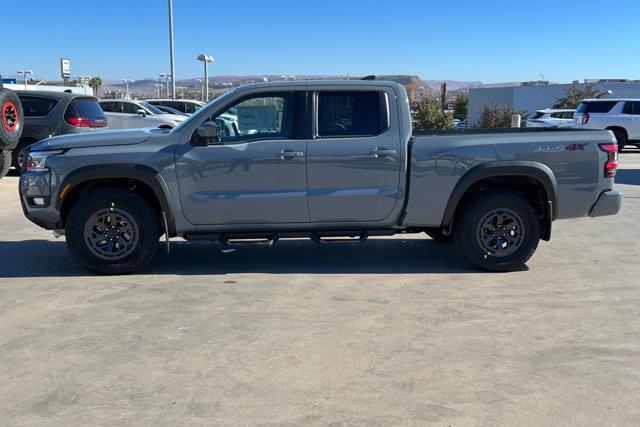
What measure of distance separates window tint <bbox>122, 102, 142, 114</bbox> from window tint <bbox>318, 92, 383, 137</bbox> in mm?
15652

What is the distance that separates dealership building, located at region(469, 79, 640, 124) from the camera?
39.6 meters

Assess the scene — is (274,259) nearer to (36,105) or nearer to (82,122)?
(82,122)

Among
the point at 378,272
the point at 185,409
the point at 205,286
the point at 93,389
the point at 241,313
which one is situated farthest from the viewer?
the point at 378,272

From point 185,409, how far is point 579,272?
180 inches

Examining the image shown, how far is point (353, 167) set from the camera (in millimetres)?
6043

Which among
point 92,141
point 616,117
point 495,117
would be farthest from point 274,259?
point 495,117

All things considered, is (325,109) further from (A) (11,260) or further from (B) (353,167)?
(A) (11,260)

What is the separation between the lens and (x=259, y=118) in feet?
20.2

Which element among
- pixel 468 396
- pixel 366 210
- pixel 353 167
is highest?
pixel 353 167

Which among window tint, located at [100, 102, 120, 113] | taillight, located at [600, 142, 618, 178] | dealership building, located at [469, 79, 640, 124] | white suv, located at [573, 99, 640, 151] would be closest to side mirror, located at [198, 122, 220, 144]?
taillight, located at [600, 142, 618, 178]

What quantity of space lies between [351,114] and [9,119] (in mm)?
8314

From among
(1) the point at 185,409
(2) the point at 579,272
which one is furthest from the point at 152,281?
(2) the point at 579,272

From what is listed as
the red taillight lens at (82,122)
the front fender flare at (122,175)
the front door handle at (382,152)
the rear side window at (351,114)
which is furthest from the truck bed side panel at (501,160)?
the red taillight lens at (82,122)

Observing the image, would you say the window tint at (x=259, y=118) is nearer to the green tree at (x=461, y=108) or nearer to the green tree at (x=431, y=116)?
the green tree at (x=431, y=116)
